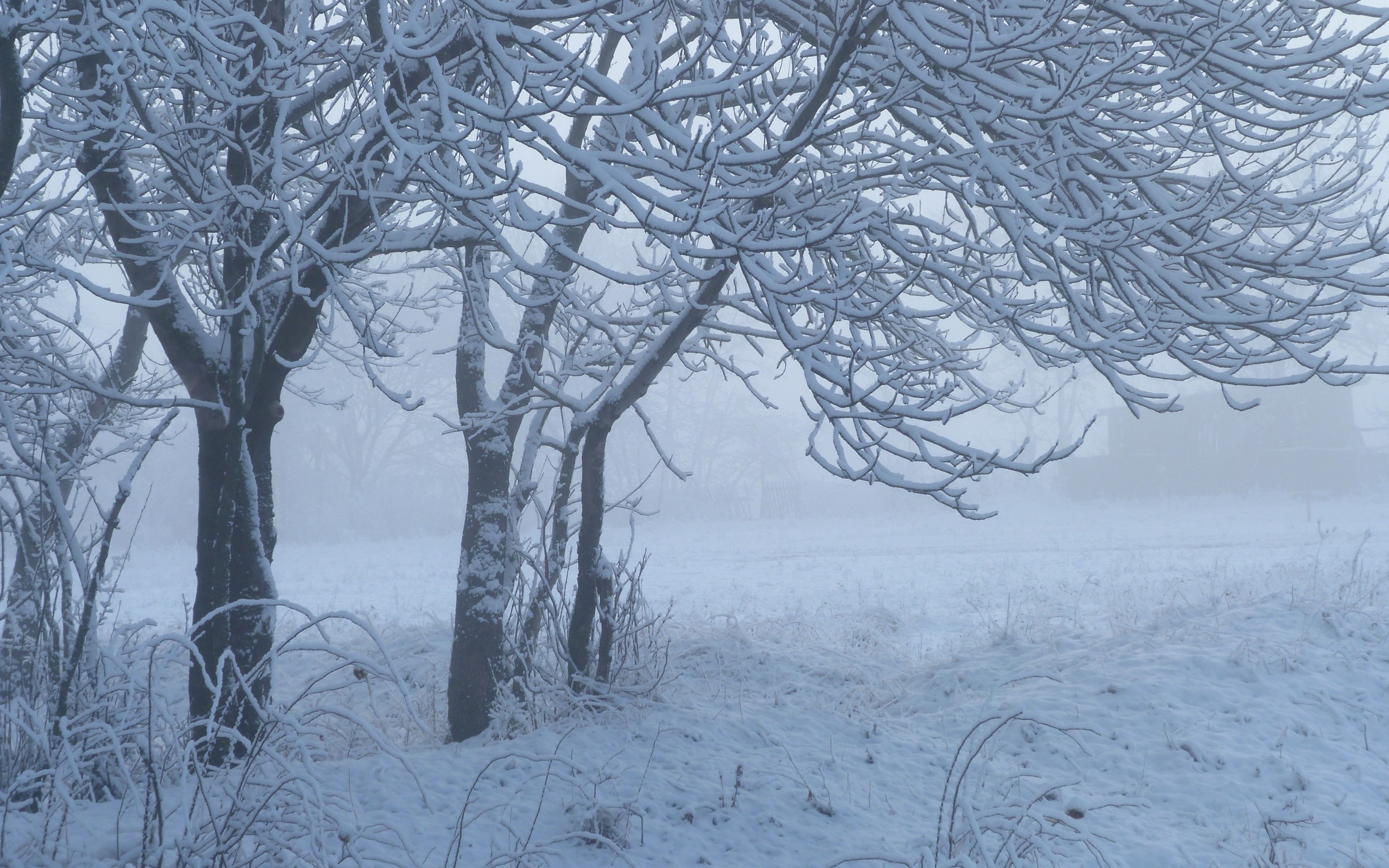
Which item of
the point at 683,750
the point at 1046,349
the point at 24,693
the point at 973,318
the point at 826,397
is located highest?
the point at 973,318

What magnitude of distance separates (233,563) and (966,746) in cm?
437

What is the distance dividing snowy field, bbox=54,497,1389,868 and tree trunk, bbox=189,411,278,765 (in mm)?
757

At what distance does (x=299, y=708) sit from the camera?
802 centimetres

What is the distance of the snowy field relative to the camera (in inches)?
153

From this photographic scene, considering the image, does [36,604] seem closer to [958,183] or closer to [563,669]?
[563,669]

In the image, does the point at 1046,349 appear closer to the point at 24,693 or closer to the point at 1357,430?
the point at 24,693

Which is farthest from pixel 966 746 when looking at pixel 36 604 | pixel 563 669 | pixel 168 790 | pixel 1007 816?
pixel 36 604

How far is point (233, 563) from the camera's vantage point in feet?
15.9

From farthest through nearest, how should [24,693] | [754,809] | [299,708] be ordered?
[299,708], [754,809], [24,693]

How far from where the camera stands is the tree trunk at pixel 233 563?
4152 millimetres

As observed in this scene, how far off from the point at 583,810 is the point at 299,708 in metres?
5.20

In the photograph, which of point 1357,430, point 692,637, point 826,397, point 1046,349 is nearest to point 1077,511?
point 1357,430

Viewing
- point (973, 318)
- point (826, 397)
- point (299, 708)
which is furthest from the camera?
point (299, 708)

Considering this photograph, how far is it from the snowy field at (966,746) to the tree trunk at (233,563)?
2.48 ft
